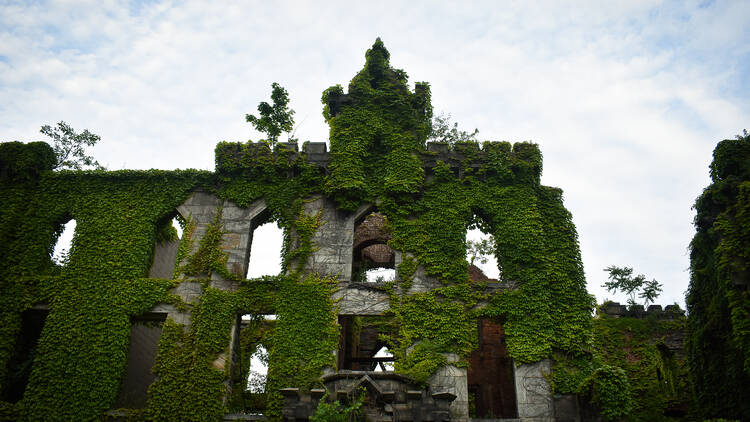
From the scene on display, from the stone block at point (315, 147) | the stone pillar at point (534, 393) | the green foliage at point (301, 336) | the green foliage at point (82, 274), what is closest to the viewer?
the stone pillar at point (534, 393)

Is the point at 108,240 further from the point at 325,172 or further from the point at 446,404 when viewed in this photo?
the point at 446,404

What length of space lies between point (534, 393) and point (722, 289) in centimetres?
536

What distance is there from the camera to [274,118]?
768 inches

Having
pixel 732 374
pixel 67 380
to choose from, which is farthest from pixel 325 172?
Answer: pixel 732 374

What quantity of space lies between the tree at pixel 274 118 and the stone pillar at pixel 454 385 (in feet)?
33.1

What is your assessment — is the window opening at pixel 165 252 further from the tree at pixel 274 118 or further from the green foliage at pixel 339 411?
the green foliage at pixel 339 411

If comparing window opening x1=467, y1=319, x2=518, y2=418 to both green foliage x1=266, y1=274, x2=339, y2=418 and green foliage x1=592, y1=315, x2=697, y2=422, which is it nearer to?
green foliage x1=592, y1=315, x2=697, y2=422

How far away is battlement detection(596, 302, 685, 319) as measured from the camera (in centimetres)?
1856

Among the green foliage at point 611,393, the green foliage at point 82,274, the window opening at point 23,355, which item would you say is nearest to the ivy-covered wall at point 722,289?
the green foliage at point 611,393

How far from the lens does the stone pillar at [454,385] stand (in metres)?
13.3

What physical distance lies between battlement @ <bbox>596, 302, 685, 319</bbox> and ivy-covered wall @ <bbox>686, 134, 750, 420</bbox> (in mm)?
3454

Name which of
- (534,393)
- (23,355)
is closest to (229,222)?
(23,355)

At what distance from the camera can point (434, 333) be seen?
1412 centimetres

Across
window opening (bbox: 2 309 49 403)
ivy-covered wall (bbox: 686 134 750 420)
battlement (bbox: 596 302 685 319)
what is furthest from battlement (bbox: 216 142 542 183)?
window opening (bbox: 2 309 49 403)
